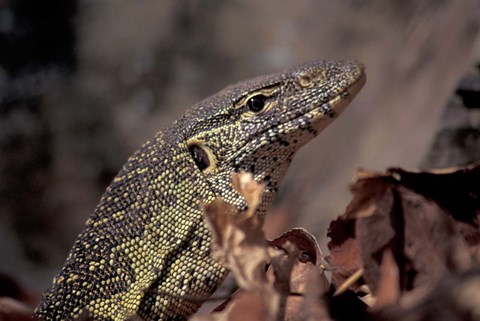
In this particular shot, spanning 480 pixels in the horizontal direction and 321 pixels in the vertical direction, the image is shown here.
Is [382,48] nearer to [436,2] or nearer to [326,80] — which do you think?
[436,2]

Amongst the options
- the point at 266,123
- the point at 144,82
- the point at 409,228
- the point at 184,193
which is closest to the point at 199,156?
the point at 184,193

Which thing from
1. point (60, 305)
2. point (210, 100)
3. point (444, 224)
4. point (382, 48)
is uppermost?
point (382, 48)

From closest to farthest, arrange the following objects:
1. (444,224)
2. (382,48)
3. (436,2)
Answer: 1. (444,224)
2. (436,2)
3. (382,48)

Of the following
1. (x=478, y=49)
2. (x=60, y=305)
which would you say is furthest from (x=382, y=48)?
(x=60, y=305)

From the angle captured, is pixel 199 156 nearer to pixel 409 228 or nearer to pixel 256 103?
pixel 256 103

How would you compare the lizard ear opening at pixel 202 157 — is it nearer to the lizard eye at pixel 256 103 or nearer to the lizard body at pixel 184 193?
the lizard body at pixel 184 193

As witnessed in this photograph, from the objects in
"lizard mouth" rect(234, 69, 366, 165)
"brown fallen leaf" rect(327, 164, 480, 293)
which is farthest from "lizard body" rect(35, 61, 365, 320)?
"brown fallen leaf" rect(327, 164, 480, 293)

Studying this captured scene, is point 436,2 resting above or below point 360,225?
above
